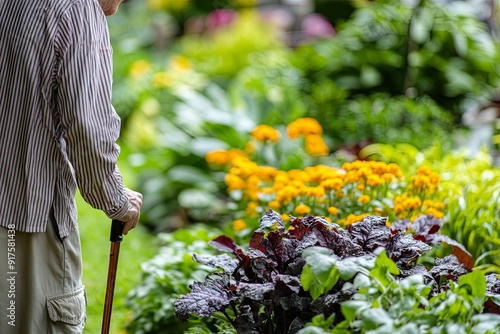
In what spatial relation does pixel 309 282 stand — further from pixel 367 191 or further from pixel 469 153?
pixel 469 153

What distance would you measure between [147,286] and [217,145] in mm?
1940

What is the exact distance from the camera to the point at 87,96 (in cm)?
253

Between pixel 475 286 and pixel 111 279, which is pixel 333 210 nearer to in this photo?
pixel 111 279

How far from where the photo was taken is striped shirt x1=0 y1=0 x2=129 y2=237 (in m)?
2.53

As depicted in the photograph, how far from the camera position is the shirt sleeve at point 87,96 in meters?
2.52

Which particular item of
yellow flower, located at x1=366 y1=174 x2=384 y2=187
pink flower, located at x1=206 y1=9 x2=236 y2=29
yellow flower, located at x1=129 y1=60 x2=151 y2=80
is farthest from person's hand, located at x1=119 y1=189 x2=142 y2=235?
pink flower, located at x1=206 y1=9 x2=236 y2=29

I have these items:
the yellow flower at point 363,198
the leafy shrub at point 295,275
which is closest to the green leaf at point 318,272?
the leafy shrub at point 295,275

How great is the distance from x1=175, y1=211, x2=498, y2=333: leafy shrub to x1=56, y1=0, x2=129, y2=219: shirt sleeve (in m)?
0.56

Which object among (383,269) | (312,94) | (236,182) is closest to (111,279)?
(383,269)

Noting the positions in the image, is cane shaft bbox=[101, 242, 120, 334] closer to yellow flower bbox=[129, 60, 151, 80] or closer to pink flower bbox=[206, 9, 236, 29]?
yellow flower bbox=[129, 60, 151, 80]

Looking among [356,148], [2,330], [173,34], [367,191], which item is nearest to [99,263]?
[356,148]

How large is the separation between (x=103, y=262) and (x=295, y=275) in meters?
3.16

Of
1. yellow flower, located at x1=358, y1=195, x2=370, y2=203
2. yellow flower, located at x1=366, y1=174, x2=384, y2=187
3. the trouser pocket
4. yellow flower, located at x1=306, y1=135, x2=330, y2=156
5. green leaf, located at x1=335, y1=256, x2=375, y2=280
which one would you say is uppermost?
green leaf, located at x1=335, y1=256, x2=375, y2=280

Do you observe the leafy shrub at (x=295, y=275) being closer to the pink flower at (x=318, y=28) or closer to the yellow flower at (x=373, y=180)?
the yellow flower at (x=373, y=180)
